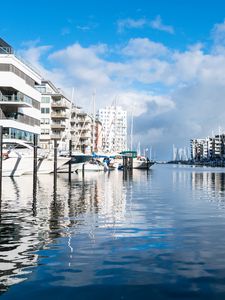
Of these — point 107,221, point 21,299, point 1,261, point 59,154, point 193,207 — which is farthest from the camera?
point 59,154

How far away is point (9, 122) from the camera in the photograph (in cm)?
6344

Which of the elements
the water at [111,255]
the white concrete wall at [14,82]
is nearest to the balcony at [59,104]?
the white concrete wall at [14,82]

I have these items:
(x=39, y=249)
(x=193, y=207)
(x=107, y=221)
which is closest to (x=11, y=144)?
(x=193, y=207)

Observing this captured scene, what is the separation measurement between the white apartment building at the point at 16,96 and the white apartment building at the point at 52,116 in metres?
34.3

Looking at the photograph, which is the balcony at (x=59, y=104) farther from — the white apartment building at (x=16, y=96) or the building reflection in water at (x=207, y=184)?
the building reflection in water at (x=207, y=184)

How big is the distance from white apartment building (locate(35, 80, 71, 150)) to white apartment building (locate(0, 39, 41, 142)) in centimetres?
3434

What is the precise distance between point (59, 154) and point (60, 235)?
2358 inches

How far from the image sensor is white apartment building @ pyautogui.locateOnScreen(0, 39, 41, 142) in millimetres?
63062

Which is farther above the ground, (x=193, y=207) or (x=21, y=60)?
(x=21, y=60)

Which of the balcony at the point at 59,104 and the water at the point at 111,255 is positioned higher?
the balcony at the point at 59,104

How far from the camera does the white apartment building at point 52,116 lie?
109 meters

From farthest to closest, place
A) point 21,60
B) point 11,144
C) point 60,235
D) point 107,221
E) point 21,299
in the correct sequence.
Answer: point 21,60, point 11,144, point 107,221, point 60,235, point 21,299

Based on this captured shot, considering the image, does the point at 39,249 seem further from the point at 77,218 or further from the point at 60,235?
the point at 77,218

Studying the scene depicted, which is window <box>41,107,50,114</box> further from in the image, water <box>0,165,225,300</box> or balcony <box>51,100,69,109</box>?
water <box>0,165,225,300</box>
